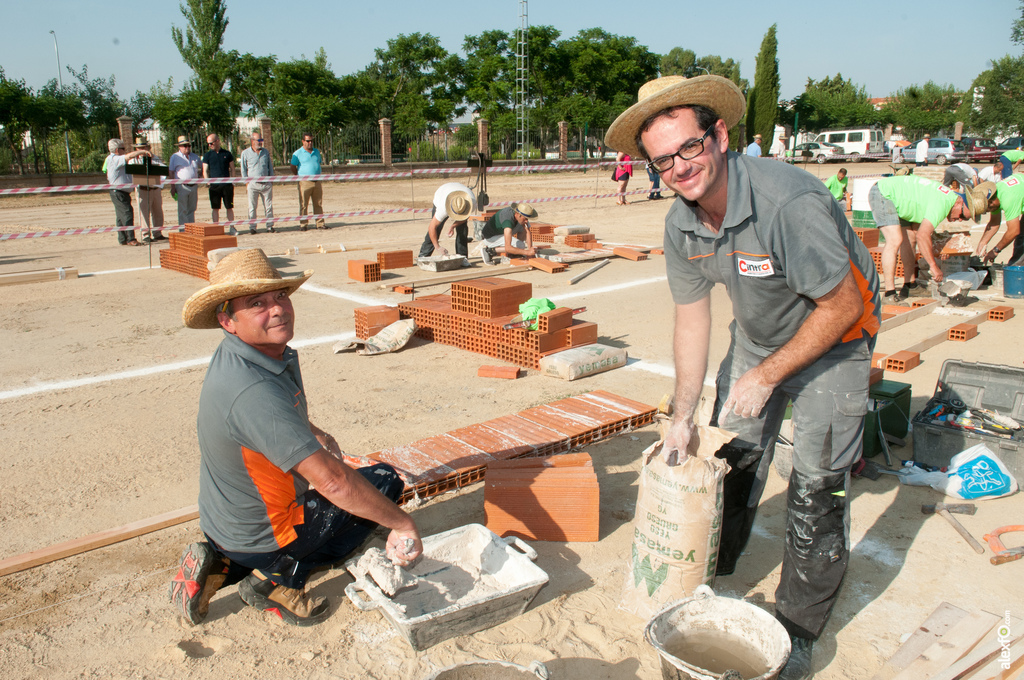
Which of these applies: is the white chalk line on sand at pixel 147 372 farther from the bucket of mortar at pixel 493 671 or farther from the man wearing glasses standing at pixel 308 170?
the man wearing glasses standing at pixel 308 170

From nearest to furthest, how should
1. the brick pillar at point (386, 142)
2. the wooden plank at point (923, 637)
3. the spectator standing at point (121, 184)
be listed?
the wooden plank at point (923, 637)
the spectator standing at point (121, 184)
the brick pillar at point (386, 142)

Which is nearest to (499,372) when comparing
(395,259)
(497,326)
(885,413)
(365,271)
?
(497,326)

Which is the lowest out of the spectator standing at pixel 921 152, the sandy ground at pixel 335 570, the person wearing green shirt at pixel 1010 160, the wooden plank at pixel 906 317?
the sandy ground at pixel 335 570

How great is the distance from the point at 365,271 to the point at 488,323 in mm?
4237

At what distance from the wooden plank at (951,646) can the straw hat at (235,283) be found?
2.73m

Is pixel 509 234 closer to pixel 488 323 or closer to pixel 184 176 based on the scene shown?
pixel 488 323

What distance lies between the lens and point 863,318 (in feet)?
8.73

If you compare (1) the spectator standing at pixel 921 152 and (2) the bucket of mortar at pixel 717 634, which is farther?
(1) the spectator standing at pixel 921 152

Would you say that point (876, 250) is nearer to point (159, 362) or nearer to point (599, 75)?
point (159, 362)

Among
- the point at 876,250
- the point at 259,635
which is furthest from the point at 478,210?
the point at 259,635

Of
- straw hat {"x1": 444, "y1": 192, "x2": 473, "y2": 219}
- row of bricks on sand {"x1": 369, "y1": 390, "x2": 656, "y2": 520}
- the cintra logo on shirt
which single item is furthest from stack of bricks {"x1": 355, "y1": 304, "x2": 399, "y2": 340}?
the cintra logo on shirt

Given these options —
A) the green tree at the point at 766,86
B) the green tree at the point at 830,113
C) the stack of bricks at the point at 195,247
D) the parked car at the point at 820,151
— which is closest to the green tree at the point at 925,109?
the green tree at the point at 830,113

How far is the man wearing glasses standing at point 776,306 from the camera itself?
8.16 feet

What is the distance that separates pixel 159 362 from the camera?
6.64 m
